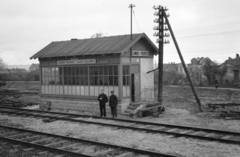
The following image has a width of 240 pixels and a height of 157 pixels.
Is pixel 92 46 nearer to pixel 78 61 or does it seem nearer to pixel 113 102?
pixel 78 61

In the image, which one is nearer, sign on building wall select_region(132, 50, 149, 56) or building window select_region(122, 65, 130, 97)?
building window select_region(122, 65, 130, 97)

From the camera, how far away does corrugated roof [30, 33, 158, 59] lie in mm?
17953

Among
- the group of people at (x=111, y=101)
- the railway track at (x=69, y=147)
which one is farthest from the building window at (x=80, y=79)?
the railway track at (x=69, y=147)

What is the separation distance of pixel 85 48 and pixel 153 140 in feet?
36.3

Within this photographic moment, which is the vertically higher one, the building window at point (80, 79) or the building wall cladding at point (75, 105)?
the building window at point (80, 79)

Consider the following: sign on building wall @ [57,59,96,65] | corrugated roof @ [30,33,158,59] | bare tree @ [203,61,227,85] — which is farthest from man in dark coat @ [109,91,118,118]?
bare tree @ [203,61,227,85]

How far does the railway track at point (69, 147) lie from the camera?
897 centimetres

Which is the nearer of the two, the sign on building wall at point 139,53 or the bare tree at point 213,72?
the sign on building wall at point 139,53

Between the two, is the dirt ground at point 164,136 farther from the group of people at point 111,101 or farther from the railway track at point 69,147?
the group of people at point 111,101

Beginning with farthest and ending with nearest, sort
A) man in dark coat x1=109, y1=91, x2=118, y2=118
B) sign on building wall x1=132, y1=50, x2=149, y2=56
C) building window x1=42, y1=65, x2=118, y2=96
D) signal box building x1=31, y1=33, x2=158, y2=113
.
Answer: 1. sign on building wall x1=132, y1=50, x2=149, y2=56
2. building window x1=42, y1=65, x2=118, y2=96
3. signal box building x1=31, y1=33, x2=158, y2=113
4. man in dark coat x1=109, y1=91, x2=118, y2=118

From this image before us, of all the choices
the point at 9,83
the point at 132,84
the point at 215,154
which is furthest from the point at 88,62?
the point at 9,83

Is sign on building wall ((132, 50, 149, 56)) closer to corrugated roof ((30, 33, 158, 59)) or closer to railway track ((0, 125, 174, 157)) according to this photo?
corrugated roof ((30, 33, 158, 59))

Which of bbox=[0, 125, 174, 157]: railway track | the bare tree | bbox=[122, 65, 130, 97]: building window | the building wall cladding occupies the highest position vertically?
the bare tree

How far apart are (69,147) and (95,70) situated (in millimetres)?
9486
